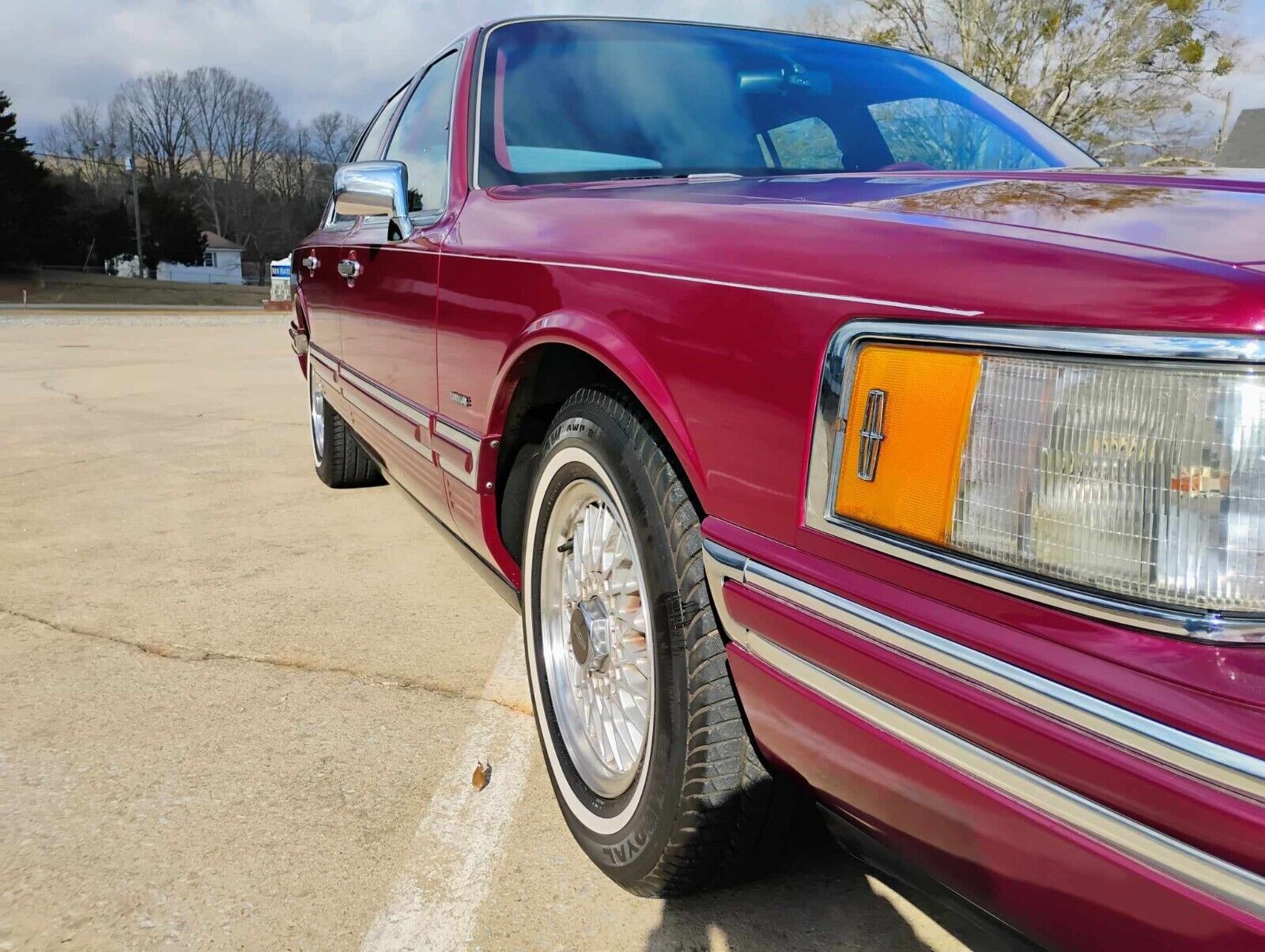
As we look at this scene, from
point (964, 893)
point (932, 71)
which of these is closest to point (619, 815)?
point (964, 893)

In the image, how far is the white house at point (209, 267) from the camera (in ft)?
208

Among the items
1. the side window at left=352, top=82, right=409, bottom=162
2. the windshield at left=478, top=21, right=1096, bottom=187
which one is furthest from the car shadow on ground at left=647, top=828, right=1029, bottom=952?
the side window at left=352, top=82, right=409, bottom=162

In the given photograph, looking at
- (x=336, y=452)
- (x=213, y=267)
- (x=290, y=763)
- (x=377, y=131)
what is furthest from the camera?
(x=213, y=267)

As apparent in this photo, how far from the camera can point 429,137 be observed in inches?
118

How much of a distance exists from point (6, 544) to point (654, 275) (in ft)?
11.2

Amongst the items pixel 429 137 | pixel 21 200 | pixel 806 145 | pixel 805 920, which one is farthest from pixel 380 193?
pixel 21 200

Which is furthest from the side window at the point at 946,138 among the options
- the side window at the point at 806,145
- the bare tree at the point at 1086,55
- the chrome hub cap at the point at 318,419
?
the bare tree at the point at 1086,55

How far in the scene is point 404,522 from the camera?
13.9 ft

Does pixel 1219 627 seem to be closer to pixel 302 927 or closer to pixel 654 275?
pixel 654 275

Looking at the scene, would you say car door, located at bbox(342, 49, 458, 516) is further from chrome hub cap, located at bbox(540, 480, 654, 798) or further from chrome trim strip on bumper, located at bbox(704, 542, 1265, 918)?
chrome trim strip on bumper, located at bbox(704, 542, 1265, 918)

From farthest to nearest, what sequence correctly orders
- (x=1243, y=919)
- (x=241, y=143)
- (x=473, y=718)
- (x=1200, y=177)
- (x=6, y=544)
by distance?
(x=241, y=143)
(x=6, y=544)
(x=473, y=718)
(x=1200, y=177)
(x=1243, y=919)

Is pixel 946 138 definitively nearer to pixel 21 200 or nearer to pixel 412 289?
pixel 412 289

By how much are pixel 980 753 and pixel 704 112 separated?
193 centimetres

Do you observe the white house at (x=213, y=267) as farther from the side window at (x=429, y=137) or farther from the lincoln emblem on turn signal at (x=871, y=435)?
the lincoln emblem on turn signal at (x=871, y=435)
